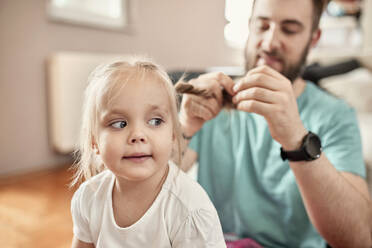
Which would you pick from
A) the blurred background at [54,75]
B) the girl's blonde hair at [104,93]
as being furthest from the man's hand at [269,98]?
the blurred background at [54,75]

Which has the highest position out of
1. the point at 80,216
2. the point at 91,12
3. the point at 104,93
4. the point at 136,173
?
the point at 91,12

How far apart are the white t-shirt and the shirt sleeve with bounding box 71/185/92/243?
0.05ft

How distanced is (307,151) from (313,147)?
0.06 ft

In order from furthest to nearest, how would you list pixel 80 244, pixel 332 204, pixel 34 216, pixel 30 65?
pixel 30 65 → pixel 34 216 → pixel 332 204 → pixel 80 244

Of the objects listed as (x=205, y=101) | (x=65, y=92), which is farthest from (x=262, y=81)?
(x=65, y=92)

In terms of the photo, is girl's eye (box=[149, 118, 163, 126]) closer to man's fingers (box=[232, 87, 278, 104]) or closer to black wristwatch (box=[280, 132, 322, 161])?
man's fingers (box=[232, 87, 278, 104])

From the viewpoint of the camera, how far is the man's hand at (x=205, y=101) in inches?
23.4

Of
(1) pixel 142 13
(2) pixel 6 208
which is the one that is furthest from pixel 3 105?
(1) pixel 142 13

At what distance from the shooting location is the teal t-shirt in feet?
2.52

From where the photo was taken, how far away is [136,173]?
0.45m

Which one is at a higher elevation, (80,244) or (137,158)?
(137,158)

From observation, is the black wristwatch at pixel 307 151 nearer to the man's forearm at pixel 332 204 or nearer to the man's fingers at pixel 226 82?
→ the man's forearm at pixel 332 204

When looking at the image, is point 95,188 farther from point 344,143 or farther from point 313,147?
point 344,143

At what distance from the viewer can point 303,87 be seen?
0.97m
